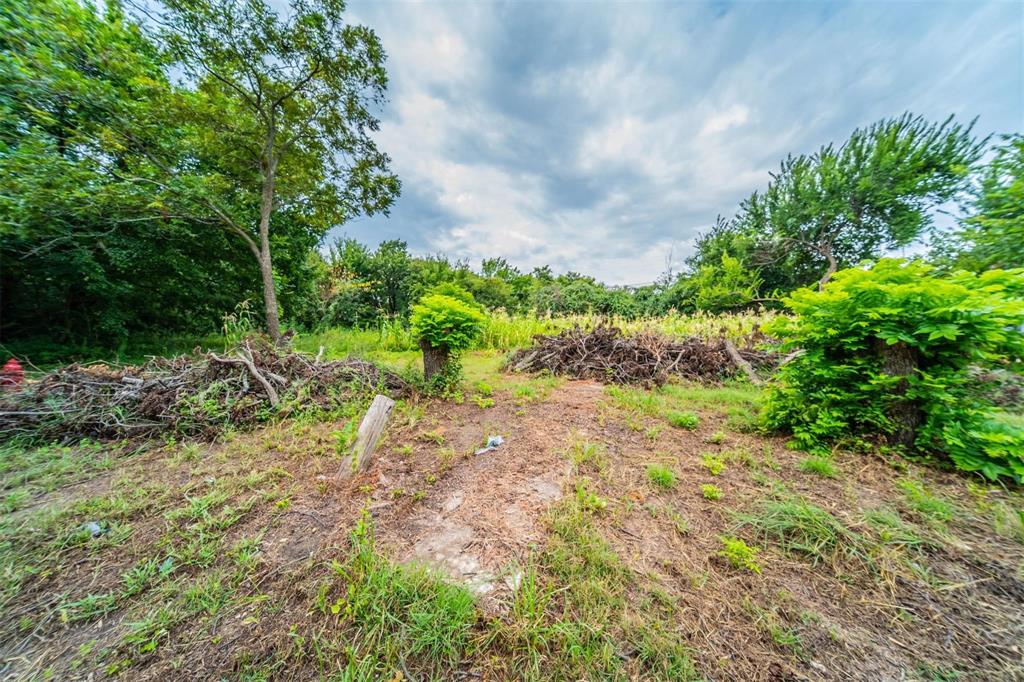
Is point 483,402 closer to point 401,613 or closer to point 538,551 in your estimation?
point 538,551

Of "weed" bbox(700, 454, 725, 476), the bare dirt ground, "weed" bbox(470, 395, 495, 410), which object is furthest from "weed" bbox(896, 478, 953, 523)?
"weed" bbox(470, 395, 495, 410)

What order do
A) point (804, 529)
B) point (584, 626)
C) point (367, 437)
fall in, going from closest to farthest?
point (584, 626)
point (804, 529)
point (367, 437)

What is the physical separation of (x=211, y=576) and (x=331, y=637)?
807mm

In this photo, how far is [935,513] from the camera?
5.78ft

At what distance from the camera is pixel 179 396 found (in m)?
3.22

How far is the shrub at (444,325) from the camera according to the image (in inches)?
165

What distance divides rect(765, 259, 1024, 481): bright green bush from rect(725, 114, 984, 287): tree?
539 inches

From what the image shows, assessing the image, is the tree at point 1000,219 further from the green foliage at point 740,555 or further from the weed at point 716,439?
the green foliage at point 740,555

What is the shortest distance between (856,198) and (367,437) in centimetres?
2196

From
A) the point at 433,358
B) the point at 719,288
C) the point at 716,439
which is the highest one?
the point at 719,288

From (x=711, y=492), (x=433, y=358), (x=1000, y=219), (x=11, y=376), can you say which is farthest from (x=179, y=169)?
(x=1000, y=219)

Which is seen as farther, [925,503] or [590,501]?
[590,501]

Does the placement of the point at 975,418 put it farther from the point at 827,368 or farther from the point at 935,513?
the point at 935,513

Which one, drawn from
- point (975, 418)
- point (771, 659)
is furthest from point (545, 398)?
point (975, 418)
